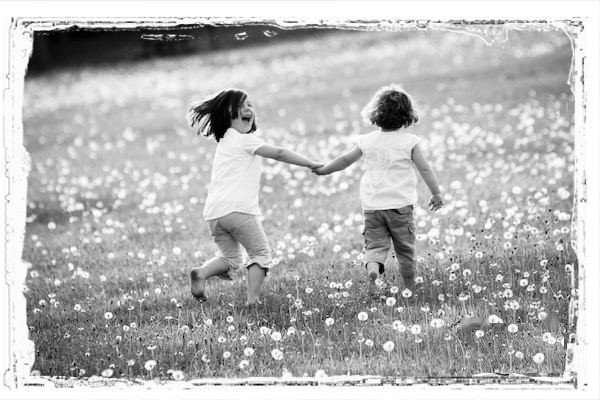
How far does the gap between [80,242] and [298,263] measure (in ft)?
9.97

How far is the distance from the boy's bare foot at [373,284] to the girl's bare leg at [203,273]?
1191mm

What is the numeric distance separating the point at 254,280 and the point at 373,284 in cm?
95

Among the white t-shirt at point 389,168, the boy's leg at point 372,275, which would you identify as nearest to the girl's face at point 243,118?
the white t-shirt at point 389,168

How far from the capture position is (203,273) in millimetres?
6348

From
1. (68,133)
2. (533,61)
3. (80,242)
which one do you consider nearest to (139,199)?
(80,242)

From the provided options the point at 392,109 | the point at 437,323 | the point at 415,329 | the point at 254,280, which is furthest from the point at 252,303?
the point at 392,109

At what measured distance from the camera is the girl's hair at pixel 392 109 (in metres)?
6.14

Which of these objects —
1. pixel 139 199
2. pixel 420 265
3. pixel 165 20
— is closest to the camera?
pixel 165 20

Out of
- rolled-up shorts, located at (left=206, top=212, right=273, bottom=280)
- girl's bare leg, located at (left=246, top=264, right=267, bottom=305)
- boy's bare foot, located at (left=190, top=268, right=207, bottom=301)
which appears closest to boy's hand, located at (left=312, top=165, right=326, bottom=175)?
rolled-up shorts, located at (left=206, top=212, right=273, bottom=280)

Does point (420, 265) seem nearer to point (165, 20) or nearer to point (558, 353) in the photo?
point (558, 353)

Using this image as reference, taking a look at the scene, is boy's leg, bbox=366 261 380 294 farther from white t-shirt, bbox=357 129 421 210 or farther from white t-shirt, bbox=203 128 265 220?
white t-shirt, bbox=203 128 265 220

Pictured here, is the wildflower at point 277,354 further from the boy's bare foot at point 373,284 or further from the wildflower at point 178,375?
the boy's bare foot at point 373,284

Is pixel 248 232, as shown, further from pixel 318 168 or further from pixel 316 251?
pixel 316 251

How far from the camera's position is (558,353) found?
16.8 feet
